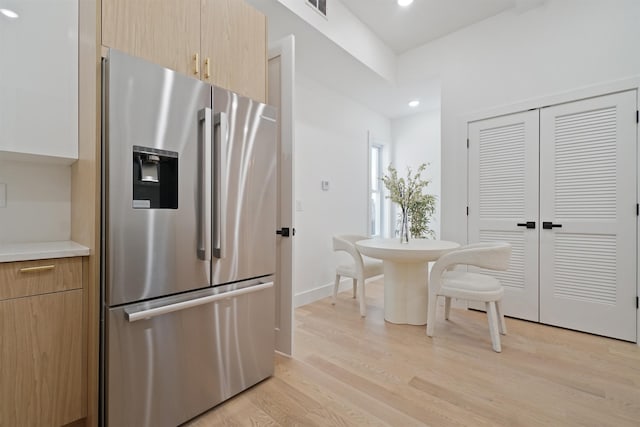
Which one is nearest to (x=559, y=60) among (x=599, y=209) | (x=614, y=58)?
(x=614, y=58)

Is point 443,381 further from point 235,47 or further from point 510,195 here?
point 235,47

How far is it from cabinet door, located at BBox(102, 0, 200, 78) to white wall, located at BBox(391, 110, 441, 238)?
3879 millimetres

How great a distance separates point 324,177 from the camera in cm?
374

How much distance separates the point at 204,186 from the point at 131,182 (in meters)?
0.31

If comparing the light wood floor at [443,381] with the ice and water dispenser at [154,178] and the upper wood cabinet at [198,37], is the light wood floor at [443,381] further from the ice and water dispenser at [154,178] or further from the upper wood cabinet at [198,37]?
the upper wood cabinet at [198,37]

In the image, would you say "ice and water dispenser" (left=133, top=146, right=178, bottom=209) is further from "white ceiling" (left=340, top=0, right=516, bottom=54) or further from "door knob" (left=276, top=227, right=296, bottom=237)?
"white ceiling" (left=340, top=0, right=516, bottom=54)

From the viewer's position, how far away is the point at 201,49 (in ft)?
5.38

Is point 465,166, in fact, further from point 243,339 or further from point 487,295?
point 243,339

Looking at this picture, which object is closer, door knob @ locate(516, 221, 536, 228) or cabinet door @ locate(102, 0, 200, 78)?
cabinet door @ locate(102, 0, 200, 78)

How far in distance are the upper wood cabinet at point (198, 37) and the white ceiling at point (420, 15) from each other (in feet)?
5.17

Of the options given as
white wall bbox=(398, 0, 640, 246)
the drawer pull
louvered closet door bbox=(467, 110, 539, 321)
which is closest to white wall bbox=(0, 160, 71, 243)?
the drawer pull

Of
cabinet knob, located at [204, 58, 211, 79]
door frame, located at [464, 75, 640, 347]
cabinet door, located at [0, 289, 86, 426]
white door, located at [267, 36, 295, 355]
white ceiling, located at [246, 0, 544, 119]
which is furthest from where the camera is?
white ceiling, located at [246, 0, 544, 119]

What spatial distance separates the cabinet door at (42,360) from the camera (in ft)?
3.90

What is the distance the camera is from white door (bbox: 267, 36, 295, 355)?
2.12m
